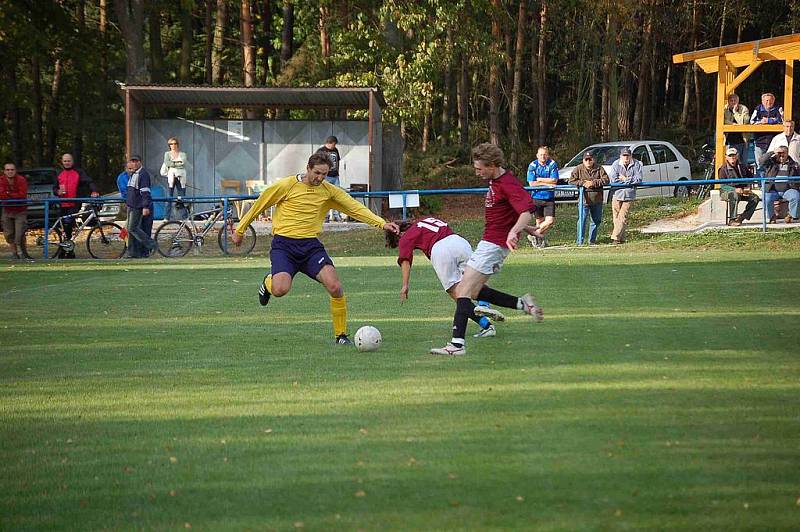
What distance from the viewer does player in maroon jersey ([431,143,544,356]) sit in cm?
946

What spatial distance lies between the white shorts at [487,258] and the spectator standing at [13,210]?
15.0m

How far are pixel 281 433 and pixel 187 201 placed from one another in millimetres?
17859

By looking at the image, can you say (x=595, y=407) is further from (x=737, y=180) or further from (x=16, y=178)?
(x=16, y=178)

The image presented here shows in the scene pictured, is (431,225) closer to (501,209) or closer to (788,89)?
(501,209)

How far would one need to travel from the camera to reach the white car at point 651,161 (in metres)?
31.2

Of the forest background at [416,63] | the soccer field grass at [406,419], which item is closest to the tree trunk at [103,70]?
the forest background at [416,63]

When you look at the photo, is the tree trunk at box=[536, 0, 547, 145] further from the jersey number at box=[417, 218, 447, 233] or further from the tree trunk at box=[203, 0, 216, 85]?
the jersey number at box=[417, 218, 447, 233]

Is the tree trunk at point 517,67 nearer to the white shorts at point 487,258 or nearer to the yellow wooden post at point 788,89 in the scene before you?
the yellow wooden post at point 788,89

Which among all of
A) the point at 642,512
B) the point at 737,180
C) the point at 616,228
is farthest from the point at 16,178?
the point at 642,512

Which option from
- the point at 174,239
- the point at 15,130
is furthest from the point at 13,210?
the point at 15,130

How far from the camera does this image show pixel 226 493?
18.4ft

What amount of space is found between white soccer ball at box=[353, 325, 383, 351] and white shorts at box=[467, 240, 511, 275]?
995 millimetres

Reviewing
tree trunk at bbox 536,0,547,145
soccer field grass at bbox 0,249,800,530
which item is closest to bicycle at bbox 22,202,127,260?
Answer: soccer field grass at bbox 0,249,800,530

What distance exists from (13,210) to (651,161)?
17.2m
